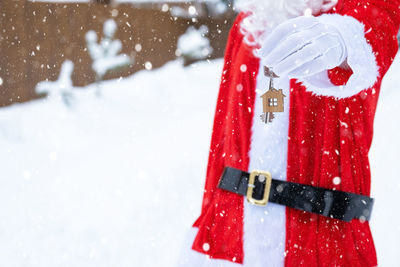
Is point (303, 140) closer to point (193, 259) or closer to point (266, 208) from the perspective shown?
point (266, 208)

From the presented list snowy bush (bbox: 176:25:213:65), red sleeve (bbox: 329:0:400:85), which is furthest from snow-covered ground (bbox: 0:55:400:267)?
red sleeve (bbox: 329:0:400:85)

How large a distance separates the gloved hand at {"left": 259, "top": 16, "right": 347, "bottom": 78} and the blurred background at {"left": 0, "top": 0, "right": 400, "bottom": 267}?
97 cm

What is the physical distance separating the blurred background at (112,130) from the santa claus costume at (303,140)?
0.51 m

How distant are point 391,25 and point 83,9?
4.74 metres

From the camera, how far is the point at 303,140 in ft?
3.66

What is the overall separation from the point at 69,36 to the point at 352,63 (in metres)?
4.67

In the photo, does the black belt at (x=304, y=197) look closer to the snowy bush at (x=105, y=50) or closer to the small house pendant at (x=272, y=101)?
the small house pendant at (x=272, y=101)

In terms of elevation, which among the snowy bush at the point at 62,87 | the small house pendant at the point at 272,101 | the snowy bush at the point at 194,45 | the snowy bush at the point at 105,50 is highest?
the snowy bush at the point at 194,45

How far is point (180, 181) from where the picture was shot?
335cm

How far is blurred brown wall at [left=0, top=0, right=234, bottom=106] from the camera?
4675 mm

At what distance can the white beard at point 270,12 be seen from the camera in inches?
41.8

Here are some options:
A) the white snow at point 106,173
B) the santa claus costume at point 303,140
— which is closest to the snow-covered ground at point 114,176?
the white snow at point 106,173

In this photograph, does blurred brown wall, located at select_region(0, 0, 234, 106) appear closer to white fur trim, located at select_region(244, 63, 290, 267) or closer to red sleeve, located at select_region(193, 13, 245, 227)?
red sleeve, located at select_region(193, 13, 245, 227)

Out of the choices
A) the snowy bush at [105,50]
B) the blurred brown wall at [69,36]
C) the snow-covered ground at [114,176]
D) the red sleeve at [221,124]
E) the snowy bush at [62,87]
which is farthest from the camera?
the snowy bush at [105,50]
